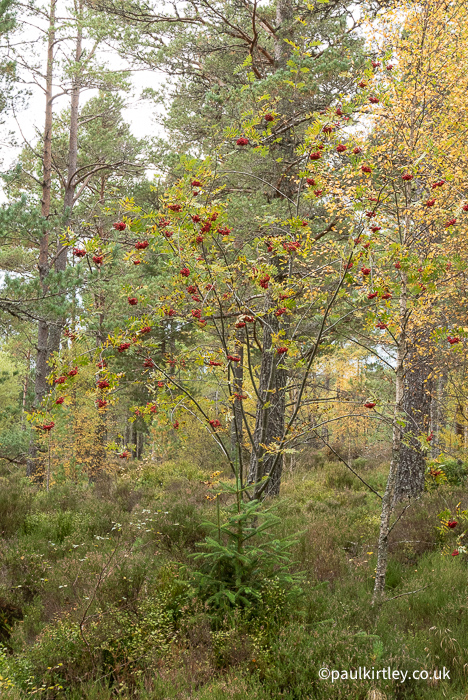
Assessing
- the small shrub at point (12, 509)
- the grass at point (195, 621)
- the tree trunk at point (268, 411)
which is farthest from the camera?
the small shrub at point (12, 509)

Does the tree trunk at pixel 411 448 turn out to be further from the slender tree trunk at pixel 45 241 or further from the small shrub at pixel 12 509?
the slender tree trunk at pixel 45 241

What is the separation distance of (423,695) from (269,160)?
7659 mm

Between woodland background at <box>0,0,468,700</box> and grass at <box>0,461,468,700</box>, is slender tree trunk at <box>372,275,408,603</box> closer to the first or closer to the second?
woodland background at <box>0,0,468,700</box>

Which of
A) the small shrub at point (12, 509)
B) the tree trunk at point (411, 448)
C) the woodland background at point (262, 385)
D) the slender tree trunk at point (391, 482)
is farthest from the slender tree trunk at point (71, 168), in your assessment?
the slender tree trunk at point (391, 482)

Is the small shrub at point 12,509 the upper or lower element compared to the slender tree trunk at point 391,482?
lower

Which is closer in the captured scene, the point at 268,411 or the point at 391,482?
the point at 391,482

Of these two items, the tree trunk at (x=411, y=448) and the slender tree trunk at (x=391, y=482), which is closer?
the slender tree trunk at (x=391, y=482)

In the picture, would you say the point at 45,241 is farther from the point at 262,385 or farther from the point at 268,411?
the point at 268,411

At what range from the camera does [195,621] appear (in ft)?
12.0

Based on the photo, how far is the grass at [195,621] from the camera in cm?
317

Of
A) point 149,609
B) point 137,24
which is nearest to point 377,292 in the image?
point 149,609

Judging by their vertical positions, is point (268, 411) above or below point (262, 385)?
below

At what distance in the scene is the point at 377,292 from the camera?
148 inches

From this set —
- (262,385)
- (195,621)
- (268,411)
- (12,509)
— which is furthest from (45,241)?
(195,621)
